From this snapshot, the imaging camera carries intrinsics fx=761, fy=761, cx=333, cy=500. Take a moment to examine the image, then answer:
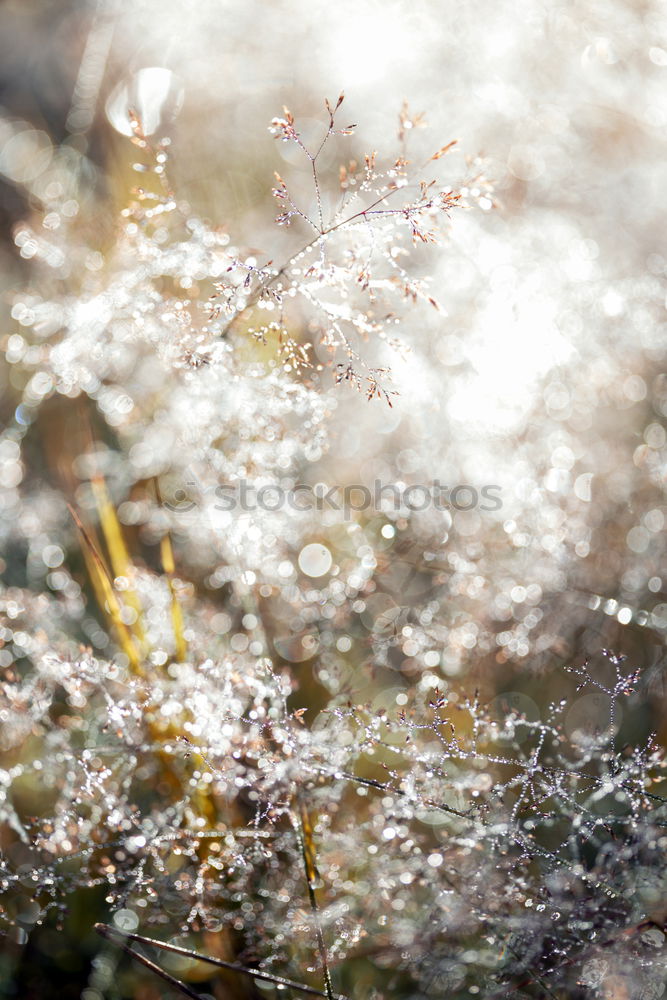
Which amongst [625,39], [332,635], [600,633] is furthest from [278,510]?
[625,39]

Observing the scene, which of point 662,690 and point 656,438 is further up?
point 656,438

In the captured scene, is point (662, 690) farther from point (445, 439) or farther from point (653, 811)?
point (445, 439)

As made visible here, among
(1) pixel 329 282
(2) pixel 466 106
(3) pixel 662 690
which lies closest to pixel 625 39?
(2) pixel 466 106

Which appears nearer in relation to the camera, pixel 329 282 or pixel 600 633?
pixel 329 282

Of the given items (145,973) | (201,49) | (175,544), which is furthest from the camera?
(201,49)

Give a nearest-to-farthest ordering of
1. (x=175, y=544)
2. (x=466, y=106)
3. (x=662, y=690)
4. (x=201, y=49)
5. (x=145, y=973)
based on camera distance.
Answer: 1. (x=145, y=973)
2. (x=662, y=690)
3. (x=175, y=544)
4. (x=466, y=106)
5. (x=201, y=49)

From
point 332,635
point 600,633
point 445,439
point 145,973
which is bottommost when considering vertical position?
point 145,973
